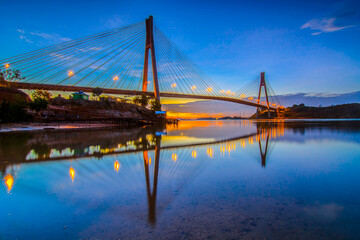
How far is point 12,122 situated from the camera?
95.5ft

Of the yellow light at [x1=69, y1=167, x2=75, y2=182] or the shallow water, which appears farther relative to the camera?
the yellow light at [x1=69, y1=167, x2=75, y2=182]

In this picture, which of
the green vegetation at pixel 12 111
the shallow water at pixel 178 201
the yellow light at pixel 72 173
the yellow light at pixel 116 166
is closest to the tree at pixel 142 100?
the green vegetation at pixel 12 111

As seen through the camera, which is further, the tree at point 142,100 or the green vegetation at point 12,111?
the tree at point 142,100

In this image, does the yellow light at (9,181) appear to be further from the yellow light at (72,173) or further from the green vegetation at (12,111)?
the green vegetation at (12,111)

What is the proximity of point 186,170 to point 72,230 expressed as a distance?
13.4 feet

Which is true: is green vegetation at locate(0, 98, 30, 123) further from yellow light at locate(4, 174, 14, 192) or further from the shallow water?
yellow light at locate(4, 174, 14, 192)

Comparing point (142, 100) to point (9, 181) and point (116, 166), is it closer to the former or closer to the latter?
point (116, 166)

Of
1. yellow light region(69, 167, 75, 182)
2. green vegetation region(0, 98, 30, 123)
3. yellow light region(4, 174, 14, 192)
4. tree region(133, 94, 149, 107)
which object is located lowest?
yellow light region(69, 167, 75, 182)

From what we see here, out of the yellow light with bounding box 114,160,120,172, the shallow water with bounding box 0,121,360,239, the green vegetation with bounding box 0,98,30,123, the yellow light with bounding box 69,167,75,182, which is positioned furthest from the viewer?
the green vegetation with bounding box 0,98,30,123

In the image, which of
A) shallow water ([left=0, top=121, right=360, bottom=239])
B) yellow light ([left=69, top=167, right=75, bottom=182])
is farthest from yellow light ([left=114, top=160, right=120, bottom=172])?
yellow light ([left=69, top=167, right=75, bottom=182])

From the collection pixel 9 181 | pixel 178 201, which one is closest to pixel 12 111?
pixel 9 181

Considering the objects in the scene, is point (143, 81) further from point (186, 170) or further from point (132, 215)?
point (132, 215)

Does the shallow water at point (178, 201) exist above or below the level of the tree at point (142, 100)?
below

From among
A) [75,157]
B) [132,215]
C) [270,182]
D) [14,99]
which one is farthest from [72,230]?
[14,99]
